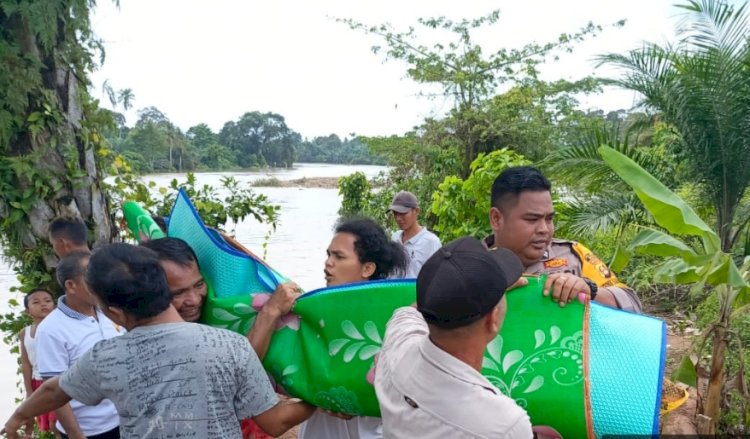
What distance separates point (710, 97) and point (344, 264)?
17.0 feet

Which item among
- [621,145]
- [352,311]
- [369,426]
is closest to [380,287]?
[352,311]

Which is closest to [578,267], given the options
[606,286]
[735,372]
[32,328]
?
[606,286]

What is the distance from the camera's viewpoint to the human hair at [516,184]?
6.82 feet

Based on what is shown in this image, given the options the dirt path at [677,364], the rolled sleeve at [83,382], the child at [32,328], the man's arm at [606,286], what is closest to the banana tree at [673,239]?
the man's arm at [606,286]

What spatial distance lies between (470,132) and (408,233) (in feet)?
22.1

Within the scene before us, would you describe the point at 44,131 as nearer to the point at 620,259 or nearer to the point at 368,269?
the point at 368,269

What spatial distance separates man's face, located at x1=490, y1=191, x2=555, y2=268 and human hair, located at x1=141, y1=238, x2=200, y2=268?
111cm

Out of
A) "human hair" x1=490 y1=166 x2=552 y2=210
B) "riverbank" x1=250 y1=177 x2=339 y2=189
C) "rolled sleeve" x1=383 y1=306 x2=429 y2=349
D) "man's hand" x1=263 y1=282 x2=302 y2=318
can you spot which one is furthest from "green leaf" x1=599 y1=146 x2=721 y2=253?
"riverbank" x1=250 y1=177 x2=339 y2=189

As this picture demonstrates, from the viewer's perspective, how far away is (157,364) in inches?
61.6

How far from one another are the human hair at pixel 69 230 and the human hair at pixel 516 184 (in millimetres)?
2391

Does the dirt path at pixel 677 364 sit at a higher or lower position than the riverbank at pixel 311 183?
lower

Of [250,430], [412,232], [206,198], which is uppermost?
[206,198]

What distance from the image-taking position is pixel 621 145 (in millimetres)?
6250

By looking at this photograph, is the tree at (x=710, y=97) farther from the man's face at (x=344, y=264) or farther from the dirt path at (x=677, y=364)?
the man's face at (x=344, y=264)
